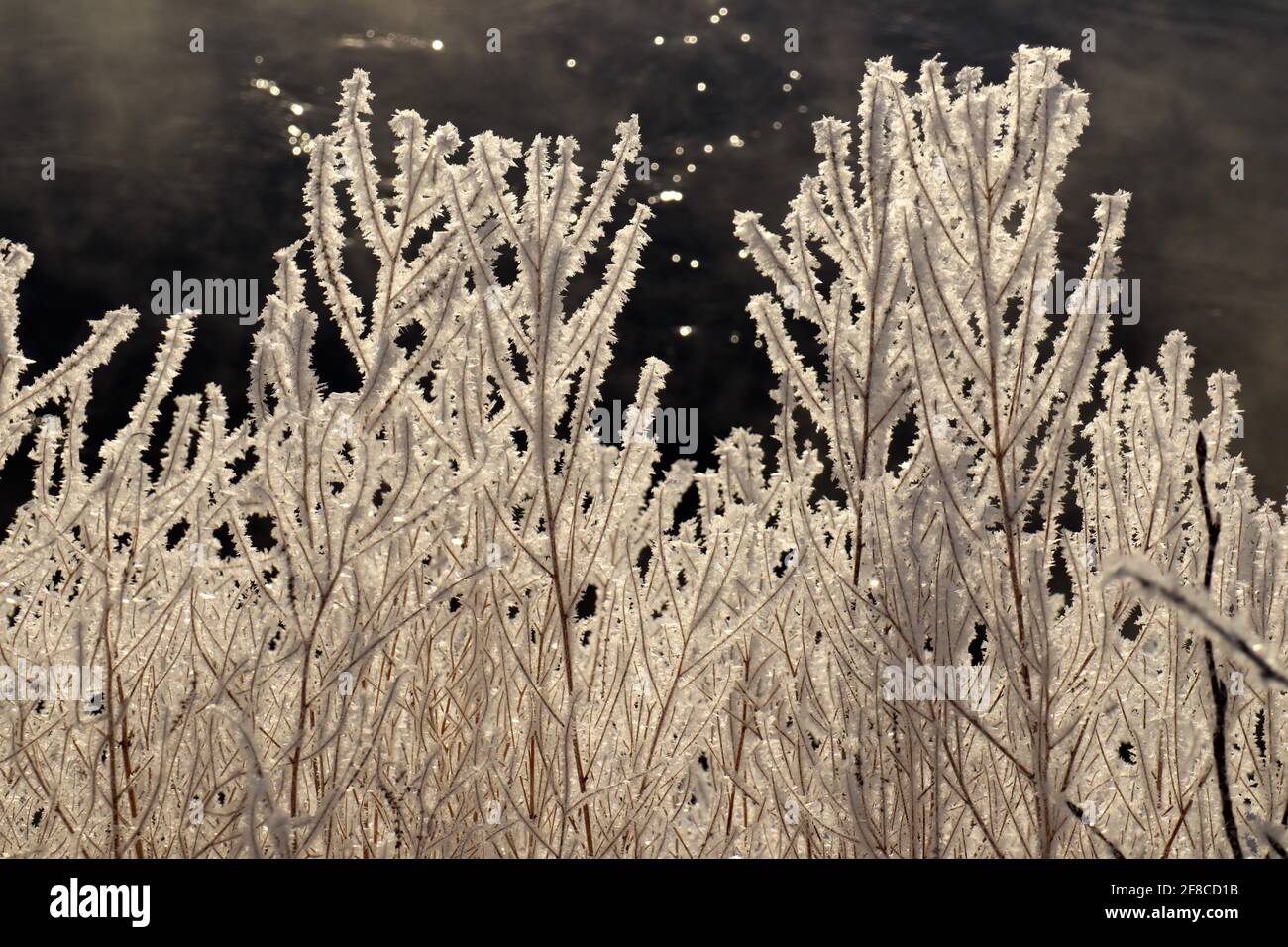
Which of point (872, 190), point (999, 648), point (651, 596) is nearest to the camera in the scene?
point (999, 648)

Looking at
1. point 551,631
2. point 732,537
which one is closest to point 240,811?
point 551,631

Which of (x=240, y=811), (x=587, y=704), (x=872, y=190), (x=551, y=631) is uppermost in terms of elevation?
(x=872, y=190)

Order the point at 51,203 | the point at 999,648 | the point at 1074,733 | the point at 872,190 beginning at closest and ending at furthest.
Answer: the point at 999,648 → the point at 872,190 → the point at 1074,733 → the point at 51,203

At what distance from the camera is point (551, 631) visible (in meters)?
2.34

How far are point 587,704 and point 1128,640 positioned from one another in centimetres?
123

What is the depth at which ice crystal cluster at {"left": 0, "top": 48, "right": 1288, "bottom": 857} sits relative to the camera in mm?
2102

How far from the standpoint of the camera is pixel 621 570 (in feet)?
8.38

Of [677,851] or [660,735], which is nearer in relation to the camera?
[660,735]

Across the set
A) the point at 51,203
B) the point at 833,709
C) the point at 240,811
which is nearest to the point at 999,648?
the point at 833,709

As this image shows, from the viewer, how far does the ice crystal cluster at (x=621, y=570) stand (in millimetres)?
2102

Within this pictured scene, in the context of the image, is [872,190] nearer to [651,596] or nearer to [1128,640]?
[651,596]

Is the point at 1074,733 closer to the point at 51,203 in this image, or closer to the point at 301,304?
the point at 301,304

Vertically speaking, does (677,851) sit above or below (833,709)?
below

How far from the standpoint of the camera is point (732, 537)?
7.77ft
